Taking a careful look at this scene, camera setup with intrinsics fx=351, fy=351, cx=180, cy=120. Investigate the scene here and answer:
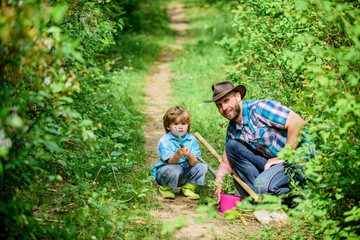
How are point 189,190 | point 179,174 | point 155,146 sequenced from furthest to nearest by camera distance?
point 155,146, point 189,190, point 179,174

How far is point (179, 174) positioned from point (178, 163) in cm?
23

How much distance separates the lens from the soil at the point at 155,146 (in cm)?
317

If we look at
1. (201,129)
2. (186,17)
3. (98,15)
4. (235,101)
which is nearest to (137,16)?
(186,17)

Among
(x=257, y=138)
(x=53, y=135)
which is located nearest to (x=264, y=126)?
(x=257, y=138)

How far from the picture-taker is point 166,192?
13.0 feet

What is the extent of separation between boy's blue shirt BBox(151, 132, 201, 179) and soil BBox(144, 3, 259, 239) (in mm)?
389

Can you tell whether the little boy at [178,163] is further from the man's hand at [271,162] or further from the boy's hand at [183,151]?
the man's hand at [271,162]

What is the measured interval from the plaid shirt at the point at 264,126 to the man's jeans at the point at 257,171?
0.31 feet

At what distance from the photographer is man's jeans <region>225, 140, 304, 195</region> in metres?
3.40

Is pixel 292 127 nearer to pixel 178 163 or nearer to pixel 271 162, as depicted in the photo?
pixel 271 162

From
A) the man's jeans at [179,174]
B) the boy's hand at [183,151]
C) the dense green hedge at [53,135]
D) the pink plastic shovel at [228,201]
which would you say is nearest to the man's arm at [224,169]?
the man's jeans at [179,174]

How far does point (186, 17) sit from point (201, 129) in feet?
55.5

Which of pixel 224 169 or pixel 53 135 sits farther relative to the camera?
pixel 224 169

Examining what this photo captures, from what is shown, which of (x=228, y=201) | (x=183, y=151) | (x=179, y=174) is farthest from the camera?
(x=179, y=174)
